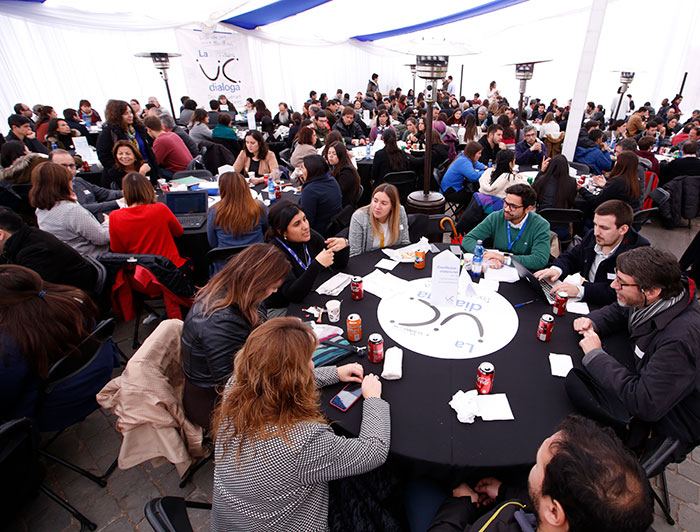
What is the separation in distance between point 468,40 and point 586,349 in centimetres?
324

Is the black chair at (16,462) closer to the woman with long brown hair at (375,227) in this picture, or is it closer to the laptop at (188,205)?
the woman with long brown hair at (375,227)

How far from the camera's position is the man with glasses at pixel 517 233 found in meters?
3.07

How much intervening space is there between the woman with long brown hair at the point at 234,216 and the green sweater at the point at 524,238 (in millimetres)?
2016

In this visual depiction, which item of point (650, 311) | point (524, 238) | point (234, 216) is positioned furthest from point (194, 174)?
point (650, 311)

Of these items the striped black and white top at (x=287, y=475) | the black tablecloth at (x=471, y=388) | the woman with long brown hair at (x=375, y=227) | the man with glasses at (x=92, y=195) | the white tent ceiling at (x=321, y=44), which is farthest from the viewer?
the white tent ceiling at (x=321, y=44)

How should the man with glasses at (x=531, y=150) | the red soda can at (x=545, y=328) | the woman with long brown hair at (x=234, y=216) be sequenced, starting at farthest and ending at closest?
the man with glasses at (x=531, y=150) → the woman with long brown hair at (x=234, y=216) → the red soda can at (x=545, y=328)

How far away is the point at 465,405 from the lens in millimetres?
1734

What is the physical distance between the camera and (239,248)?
11.3ft

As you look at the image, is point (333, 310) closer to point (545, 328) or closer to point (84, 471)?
point (545, 328)

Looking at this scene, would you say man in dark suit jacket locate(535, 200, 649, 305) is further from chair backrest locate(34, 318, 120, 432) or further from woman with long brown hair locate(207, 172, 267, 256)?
chair backrest locate(34, 318, 120, 432)

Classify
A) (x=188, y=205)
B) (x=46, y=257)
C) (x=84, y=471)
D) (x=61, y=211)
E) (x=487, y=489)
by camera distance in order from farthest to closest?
(x=188, y=205)
(x=61, y=211)
(x=46, y=257)
(x=84, y=471)
(x=487, y=489)

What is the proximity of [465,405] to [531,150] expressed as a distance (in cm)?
577

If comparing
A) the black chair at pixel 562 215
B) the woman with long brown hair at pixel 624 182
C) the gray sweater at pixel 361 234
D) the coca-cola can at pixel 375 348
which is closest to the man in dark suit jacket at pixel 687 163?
the woman with long brown hair at pixel 624 182

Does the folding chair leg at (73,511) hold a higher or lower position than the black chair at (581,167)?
lower
